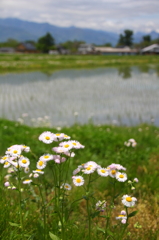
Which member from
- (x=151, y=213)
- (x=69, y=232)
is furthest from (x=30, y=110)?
(x=69, y=232)

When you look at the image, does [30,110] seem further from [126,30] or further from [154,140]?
[126,30]

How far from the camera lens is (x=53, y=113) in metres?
9.55

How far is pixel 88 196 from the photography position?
1.62 m

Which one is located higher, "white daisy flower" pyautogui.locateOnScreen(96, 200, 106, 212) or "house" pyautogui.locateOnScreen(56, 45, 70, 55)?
"house" pyautogui.locateOnScreen(56, 45, 70, 55)

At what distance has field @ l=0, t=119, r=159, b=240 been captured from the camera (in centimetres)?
186

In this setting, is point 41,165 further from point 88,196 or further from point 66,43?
point 66,43

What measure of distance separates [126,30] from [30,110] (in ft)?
328

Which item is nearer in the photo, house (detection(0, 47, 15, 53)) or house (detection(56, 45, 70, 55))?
house (detection(0, 47, 15, 53))

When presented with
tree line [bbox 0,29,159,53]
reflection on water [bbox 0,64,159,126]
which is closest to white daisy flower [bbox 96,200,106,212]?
reflection on water [bbox 0,64,159,126]

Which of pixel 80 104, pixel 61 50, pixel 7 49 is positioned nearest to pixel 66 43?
pixel 61 50

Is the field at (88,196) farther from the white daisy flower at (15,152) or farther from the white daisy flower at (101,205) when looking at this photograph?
the white daisy flower at (15,152)

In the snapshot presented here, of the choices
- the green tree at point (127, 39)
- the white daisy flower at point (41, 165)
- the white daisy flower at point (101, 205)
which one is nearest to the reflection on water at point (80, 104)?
the white daisy flower at point (101, 205)

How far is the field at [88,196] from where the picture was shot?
186cm

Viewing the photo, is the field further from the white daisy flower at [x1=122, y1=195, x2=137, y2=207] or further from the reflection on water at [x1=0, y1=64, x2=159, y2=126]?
the reflection on water at [x1=0, y1=64, x2=159, y2=126]
